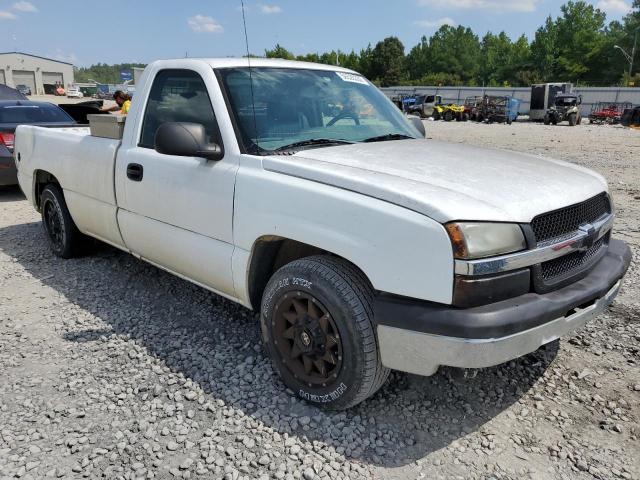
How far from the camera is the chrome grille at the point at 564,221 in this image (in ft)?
8.15

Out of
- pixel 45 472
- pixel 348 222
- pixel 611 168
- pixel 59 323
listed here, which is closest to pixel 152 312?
pixel 59 323

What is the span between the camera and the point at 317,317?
2740 millimetres

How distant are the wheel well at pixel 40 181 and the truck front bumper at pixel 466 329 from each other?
4.17 meters

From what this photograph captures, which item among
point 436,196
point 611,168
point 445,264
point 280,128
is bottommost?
point 611,168

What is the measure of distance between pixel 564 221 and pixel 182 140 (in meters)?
2.10

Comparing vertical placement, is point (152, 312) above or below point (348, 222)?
below

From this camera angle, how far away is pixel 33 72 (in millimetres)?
101375

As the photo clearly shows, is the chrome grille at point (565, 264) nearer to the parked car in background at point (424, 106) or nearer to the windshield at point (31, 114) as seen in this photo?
the windshield at point (31, 114)

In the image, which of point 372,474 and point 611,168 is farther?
point 611,168

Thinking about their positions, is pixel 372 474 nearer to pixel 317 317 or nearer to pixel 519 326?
pixel 317 317

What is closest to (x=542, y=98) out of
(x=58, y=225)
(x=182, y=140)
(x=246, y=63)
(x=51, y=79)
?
(x=58, y=225)

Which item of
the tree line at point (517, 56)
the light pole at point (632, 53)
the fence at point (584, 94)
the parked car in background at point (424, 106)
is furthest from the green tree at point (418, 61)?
the parked car in background at point (424, 106)

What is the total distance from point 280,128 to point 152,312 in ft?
6.17

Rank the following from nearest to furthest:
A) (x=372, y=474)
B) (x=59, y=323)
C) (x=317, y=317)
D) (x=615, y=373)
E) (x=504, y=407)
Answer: (x=372, y=474), (x=317, y=317), (x=504, y=407), (x=615, y=373), (x=59, y=323)
